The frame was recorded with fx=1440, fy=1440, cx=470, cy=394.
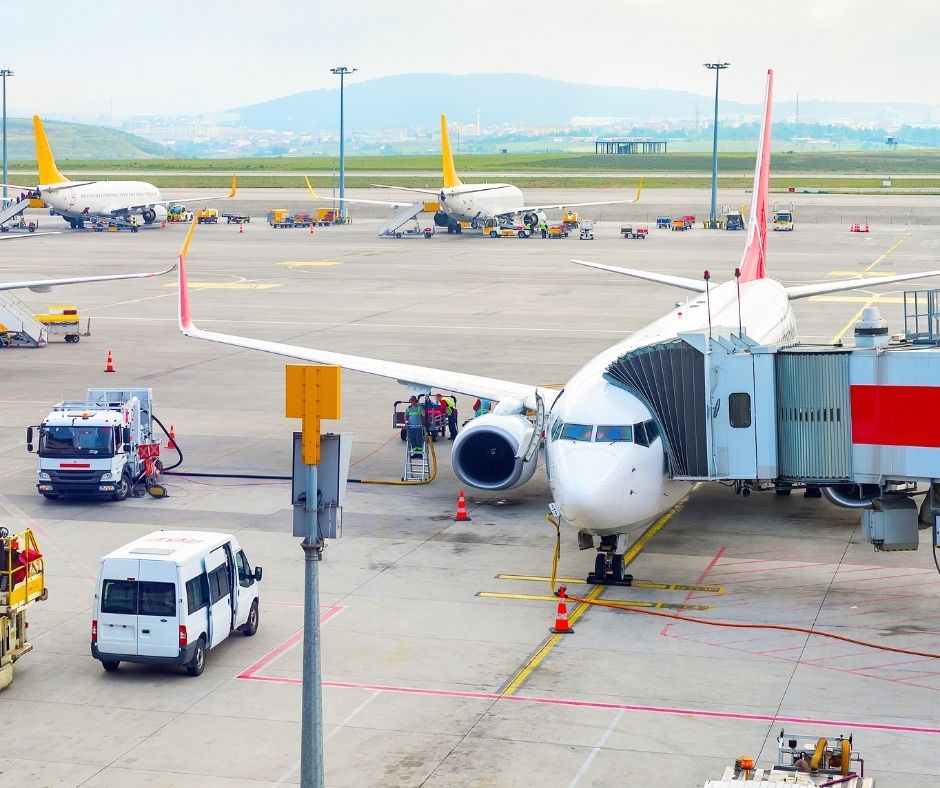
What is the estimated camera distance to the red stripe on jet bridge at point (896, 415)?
25.2 meters

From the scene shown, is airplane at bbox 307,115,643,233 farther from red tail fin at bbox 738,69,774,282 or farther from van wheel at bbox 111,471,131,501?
van wheel at bbox 111,471,131,501

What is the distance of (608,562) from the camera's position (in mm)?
28203

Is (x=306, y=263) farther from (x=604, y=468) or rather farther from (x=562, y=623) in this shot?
(x=562, y=623)

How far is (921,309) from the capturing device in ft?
219

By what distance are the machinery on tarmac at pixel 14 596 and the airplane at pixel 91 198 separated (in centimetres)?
9620

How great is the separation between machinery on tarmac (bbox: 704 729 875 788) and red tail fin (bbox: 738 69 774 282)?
26.8 m

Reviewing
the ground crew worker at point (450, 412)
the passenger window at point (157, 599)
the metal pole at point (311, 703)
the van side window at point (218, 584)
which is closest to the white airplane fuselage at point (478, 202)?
the ground crew worker at point (450, 412)

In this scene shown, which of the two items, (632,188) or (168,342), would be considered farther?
(632,188)

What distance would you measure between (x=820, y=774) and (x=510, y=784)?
401cm

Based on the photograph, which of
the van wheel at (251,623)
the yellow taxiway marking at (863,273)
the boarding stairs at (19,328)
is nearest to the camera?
the van wheel at (251,623)

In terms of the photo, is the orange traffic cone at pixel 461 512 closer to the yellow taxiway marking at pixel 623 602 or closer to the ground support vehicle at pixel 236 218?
the yellow taxiway marking at pixel 623 602

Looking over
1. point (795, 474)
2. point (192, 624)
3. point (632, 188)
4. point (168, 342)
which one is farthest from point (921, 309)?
Result: point (632, 188)

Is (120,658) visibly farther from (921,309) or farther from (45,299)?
(45,299)

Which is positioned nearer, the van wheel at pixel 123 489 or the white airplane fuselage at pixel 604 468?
the white airplane fuselage at pixel 604 468
